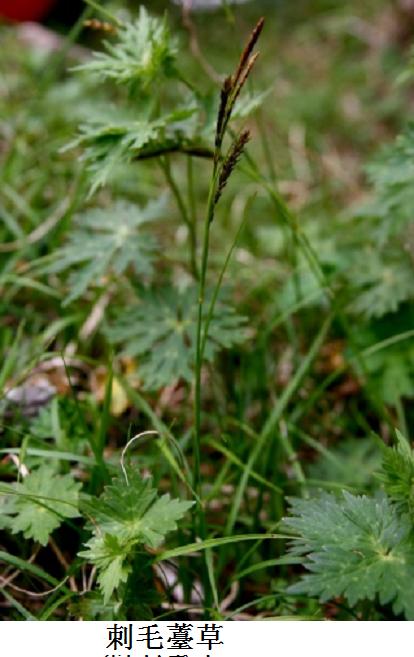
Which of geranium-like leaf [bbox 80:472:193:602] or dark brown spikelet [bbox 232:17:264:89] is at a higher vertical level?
dark brown spikelet [bbox 232:17:264:89]

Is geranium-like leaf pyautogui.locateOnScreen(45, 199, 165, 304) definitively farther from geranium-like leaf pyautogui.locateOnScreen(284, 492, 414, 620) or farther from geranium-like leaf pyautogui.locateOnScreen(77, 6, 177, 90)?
geranium-like leaf pyautogui.locateOnScreen(284, 492, 414, 620)

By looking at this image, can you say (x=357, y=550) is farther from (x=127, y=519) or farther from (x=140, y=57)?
(x=140, y=57)

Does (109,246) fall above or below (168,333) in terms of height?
above

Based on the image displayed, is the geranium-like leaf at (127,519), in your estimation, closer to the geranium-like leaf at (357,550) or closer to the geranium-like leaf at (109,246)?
the geranium-like leaf at (357,550)

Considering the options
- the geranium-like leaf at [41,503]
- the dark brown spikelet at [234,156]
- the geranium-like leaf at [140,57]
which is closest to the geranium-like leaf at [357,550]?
the geranium-like leaf at [41,503]

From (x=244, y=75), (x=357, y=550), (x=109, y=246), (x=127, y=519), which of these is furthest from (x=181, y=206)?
(x=357, y=550)

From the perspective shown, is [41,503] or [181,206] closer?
[41,503]

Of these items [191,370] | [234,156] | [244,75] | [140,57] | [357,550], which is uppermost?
[140,57]

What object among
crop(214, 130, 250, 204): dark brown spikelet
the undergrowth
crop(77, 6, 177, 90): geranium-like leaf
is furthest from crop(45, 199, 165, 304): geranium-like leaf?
crop(214, 130, 250, 204): dark brown spikelet

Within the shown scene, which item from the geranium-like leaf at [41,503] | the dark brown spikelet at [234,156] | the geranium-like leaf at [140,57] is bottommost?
the geranium-like leaf at [41,503]
